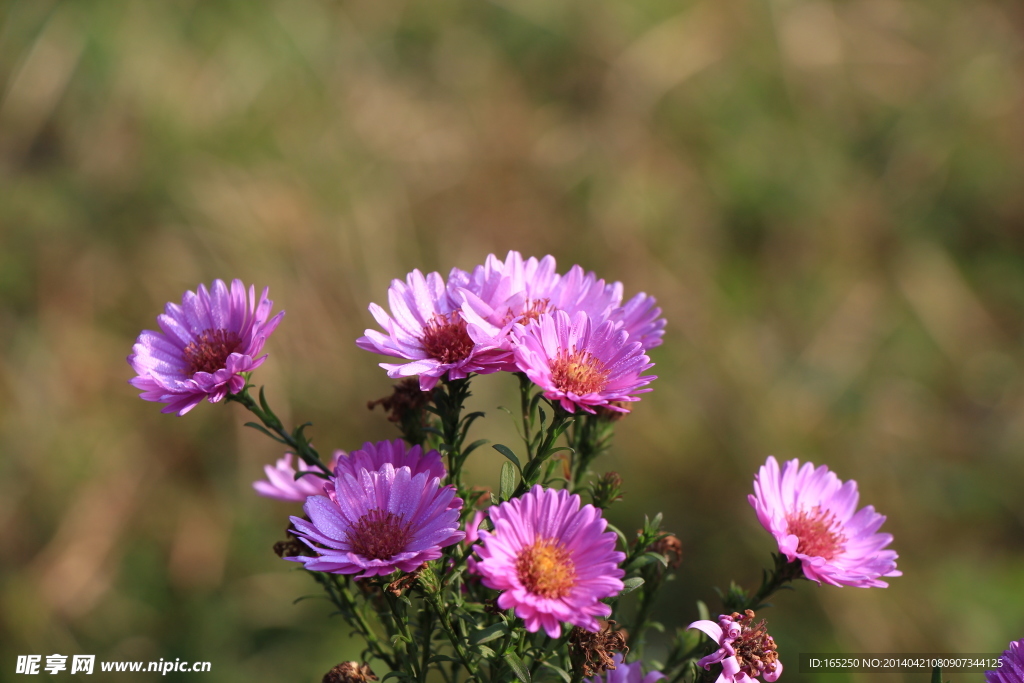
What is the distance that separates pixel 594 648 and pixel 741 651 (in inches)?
5.5

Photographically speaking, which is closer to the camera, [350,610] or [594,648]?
[594,648]

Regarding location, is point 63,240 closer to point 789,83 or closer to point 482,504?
point 482,504

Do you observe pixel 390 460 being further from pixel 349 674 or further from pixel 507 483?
pixel 349 674

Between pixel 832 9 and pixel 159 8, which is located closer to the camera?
pixel 159 8

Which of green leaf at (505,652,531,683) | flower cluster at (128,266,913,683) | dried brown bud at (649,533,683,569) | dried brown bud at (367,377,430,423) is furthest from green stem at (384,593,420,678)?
dried brown bud at (649,533,683,569)

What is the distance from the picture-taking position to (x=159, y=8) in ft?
10.4

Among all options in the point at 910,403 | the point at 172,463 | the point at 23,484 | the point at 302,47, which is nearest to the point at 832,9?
the point at 910,403

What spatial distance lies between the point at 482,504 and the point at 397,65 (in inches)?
115

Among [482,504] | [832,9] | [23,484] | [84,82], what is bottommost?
[23,484]

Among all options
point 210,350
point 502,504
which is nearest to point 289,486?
point 210,350

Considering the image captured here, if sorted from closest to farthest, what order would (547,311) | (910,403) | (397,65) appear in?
(547,311), (910,403), (397,65)

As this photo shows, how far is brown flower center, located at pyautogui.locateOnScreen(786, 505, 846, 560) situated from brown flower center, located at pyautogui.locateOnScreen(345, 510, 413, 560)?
16.8 inches

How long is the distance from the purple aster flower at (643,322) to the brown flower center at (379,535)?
0.32 metres

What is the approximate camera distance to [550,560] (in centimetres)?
67
